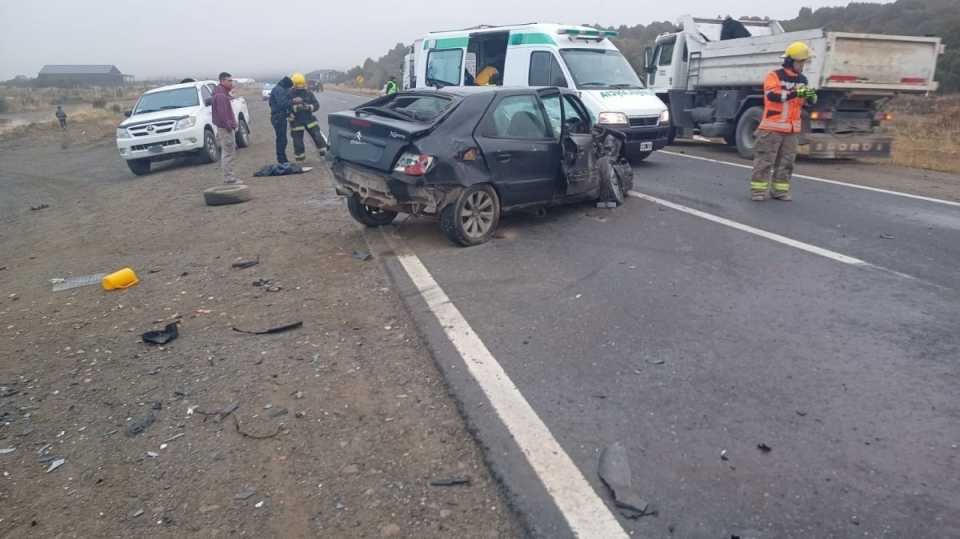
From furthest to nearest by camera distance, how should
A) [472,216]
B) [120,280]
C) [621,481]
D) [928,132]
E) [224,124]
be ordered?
[928,132] < [224,124] < [472,216] < [120,280] < [621,481]

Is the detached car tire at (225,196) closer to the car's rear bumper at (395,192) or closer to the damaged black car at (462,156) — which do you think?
the damaged black car at (462,156)

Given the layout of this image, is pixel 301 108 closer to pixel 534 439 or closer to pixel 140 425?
pixel 140 425

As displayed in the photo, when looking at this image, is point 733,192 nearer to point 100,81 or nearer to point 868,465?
point 868,465

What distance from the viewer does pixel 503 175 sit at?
6.74m

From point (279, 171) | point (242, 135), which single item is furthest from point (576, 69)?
point (242, 135)

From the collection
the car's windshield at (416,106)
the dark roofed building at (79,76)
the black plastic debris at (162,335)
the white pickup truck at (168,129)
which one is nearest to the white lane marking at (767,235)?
the car's windshield at (416,106)

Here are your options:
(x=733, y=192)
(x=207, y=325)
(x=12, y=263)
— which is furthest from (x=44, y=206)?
(x=733, y=192)

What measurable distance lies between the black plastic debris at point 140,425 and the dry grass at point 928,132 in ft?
43.6

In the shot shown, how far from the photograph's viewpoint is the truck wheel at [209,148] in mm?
13952

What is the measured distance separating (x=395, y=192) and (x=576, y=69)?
6.29 m

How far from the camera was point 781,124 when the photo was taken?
8320mm

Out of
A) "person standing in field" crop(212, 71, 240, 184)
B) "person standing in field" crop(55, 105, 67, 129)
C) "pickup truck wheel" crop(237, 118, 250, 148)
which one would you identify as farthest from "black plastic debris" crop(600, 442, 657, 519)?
"person standing in field" crop(55, 105, 67, 129)

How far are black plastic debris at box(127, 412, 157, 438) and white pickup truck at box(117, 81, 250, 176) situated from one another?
10382mm

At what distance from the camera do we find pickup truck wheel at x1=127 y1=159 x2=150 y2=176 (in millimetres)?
13664
